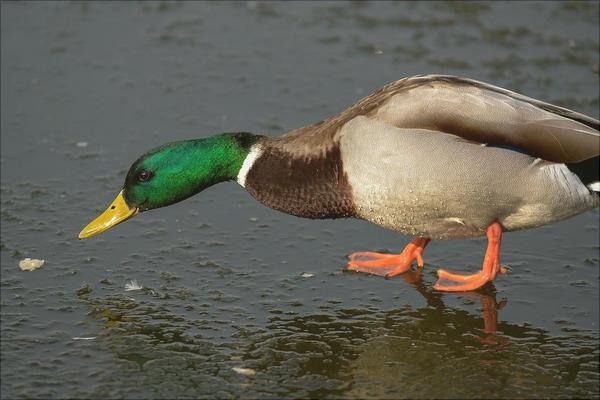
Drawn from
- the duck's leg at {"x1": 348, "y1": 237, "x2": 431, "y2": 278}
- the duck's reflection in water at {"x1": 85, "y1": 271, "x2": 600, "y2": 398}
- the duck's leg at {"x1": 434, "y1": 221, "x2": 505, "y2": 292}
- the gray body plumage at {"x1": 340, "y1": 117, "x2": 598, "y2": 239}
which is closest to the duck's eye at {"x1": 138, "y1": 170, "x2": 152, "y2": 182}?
the duck's reflection in water at {"x1": 85, "y1": 271, "x2": 600, "y2": 398}

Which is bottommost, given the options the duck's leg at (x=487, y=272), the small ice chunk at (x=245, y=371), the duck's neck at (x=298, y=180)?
the small ice chunk at (x=245, y=371)

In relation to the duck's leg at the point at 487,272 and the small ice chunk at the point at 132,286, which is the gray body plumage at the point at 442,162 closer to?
the duck's leg at the point at 487,272

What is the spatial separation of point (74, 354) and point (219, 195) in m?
1.83

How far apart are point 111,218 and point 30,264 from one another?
47 centimetres

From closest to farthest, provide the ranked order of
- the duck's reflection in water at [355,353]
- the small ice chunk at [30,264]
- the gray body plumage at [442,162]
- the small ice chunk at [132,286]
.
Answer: the duck's reflection in water at [355,353] → the gray body plumage at [442,162] → the small ice chunk at [132,286] → the small ice chunk at [30,264]

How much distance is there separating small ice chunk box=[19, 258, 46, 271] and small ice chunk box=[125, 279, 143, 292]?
466 mm

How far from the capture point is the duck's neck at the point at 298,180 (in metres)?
5.00

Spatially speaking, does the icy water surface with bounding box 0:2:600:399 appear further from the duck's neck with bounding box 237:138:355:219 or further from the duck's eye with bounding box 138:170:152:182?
the duck's eye with bounding box 138:170:152:182

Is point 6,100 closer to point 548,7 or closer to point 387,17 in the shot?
point 387,17

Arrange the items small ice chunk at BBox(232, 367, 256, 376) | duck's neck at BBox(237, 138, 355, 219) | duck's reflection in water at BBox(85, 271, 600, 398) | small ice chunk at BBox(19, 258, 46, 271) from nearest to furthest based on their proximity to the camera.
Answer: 1. duck's reflection in water at BBox(85, 271, 600, 398)
2. small ice chunk at BBox(232, 367, 256, 376)
3. duck's neck at BBox(237, 138, 355, 219)
4. small ice chunk at BBox(19, 258, 46, 271)

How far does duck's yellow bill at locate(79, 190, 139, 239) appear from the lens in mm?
5148

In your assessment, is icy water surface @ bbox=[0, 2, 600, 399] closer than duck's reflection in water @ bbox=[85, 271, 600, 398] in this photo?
No

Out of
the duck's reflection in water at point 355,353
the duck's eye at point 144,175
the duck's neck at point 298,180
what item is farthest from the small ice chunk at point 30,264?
the duck's neck at point 298,180

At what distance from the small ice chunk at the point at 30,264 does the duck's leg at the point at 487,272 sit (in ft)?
6.15
